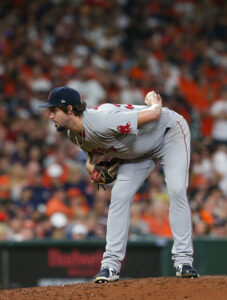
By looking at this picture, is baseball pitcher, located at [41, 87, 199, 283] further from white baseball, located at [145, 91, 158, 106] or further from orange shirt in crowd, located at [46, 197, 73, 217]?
orange shirt in crowd, located at [46, 197, 73, 217]

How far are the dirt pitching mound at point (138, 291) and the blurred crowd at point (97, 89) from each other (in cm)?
378

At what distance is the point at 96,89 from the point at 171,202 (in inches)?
283

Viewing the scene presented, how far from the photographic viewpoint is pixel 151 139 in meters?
5.06

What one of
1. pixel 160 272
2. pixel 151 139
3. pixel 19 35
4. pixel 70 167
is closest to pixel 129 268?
pixel 160 272

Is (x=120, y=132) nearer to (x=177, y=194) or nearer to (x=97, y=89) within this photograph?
(x=177, y=194)

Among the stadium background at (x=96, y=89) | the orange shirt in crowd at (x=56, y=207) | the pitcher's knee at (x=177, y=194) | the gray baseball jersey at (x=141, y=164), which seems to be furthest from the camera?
the orange shirt in crowd at (x=56, y=207)

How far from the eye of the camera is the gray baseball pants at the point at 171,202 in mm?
5074

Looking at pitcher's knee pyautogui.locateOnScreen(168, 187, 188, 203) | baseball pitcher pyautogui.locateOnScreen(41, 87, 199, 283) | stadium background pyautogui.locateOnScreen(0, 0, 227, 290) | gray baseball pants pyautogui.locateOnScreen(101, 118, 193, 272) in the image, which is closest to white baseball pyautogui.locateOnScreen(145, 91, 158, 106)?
baseball pitcher pyautogui.locateOnScreen(41, 87, 199, 283)

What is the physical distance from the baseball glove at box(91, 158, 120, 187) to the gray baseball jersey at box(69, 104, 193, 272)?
0.05 metres

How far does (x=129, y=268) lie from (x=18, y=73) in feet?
17.4

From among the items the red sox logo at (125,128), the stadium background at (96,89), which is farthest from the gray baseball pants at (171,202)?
the stadium background at (96,89)

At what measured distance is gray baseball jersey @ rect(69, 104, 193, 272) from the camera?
494cm

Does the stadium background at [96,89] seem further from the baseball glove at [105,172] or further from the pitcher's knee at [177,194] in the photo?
the pitcher's knee at [177,194]

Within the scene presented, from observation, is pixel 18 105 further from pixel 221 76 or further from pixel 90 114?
pixel 90 114
